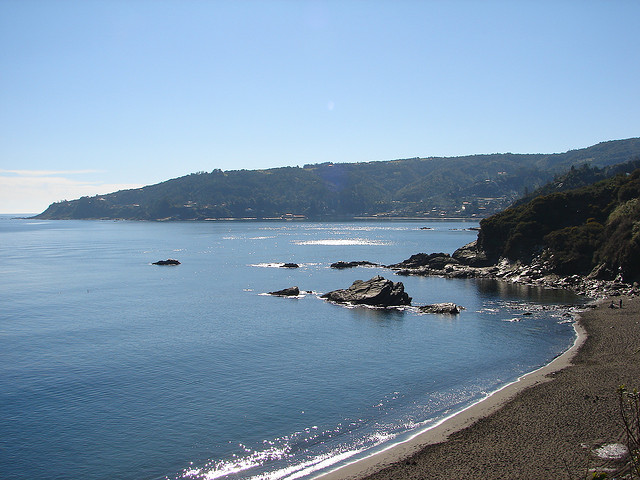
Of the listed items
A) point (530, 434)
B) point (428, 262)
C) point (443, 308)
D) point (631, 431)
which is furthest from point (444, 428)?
point (428, 262)

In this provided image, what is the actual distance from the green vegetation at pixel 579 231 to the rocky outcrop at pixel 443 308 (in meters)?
25.6

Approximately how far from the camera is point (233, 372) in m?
40.1

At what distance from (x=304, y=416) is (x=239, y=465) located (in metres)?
6.69

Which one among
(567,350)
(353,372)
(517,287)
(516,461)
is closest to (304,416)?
(353,372)

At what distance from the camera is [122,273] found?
10638 centimetres

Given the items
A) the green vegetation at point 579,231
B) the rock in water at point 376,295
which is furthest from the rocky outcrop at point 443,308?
the green vegetation at point 579,231

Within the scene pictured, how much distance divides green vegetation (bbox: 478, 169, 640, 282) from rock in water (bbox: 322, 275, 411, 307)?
2992cm

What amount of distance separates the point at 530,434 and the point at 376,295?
43.2 meters

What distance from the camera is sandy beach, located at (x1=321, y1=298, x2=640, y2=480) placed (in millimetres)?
23234

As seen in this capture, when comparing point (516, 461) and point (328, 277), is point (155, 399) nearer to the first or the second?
point (516, 461)

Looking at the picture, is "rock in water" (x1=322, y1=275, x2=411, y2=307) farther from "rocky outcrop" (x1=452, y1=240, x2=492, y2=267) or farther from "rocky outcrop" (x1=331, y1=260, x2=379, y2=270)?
"rocky outcrop" (x1=331, y1=260, x2=379, y2=270)

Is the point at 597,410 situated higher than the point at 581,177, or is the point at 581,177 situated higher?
the point at 581,177

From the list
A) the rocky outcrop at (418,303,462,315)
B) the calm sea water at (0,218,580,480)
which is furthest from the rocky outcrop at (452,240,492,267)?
the rocky outcrop at (418,303,462,315)

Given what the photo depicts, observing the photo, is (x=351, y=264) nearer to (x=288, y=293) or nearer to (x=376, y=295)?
(x=288, y=293)
